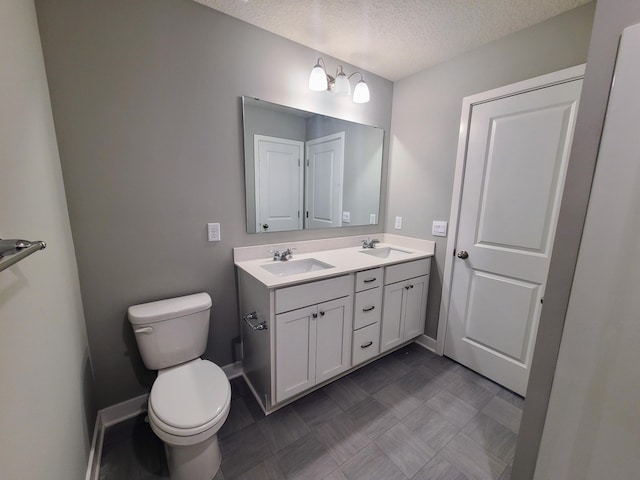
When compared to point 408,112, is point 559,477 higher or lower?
lower

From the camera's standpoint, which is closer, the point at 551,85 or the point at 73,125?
the point at 73,125

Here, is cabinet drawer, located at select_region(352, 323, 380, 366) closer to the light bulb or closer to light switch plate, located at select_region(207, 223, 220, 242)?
light switch plate, located at select_region(207, 223, 220, 242)

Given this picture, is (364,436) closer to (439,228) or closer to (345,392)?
(345,392)

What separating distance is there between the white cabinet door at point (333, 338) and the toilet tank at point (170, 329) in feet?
2.28

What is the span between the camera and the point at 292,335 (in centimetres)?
150

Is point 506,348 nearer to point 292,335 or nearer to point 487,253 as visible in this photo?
point 487,253

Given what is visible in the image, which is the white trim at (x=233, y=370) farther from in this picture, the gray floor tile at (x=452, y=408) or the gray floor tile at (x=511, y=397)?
the gray floor tile at (x=511, y=397)

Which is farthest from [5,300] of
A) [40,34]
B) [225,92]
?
[225,92]

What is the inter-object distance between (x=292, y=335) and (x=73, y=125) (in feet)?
5.05

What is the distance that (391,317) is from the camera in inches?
79.8

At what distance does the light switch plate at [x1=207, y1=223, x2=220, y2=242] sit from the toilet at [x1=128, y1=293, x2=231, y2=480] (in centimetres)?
36

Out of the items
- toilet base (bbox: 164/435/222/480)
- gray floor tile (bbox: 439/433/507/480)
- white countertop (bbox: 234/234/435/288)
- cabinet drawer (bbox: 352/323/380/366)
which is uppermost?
white countertop (bbox: 234/234/435/288)

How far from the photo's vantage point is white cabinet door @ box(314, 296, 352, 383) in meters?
1.62

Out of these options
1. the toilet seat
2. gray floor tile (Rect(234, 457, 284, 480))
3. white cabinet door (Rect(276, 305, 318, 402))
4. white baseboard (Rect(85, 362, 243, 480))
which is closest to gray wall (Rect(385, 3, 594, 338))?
white cabinet door (Rect(276, 305, 318, 402))
